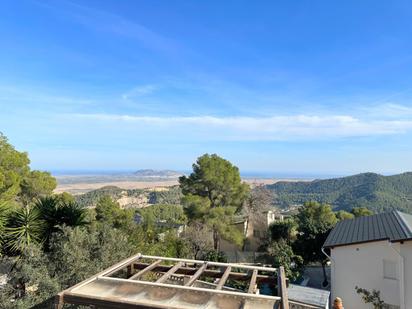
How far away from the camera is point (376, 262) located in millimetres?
12945

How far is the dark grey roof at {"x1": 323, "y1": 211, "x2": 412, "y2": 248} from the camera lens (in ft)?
40.5

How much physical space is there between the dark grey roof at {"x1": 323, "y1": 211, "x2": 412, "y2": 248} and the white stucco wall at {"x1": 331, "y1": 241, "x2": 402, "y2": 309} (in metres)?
0.31

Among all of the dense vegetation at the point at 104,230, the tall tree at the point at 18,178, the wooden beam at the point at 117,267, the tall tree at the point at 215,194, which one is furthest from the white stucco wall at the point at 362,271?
the tall tree at the point at 18,178

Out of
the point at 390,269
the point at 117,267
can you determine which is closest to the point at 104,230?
the point at 117,267

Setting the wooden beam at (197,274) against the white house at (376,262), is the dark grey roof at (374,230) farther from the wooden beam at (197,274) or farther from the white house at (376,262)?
the wooden beam at (197,274)

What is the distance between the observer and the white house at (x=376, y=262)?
1182cm

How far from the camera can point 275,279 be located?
641cm

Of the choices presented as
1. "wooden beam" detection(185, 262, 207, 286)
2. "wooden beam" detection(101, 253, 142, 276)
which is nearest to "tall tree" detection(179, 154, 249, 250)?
"wooden beam" detection(101, 253, 142, 276)

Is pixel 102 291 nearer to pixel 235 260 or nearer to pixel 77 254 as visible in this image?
pixel 77 254

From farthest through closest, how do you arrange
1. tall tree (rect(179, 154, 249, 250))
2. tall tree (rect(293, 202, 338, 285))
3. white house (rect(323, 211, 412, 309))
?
tall tree (rect(179, 154, 249, 250)) → tall tree (rect(293, 202, 338, 285)) → white house (rect(323, 211, 412, 309))

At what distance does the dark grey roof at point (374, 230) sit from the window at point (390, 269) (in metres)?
1.03

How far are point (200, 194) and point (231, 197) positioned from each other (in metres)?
2.29

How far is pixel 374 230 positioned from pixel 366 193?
5382 cm

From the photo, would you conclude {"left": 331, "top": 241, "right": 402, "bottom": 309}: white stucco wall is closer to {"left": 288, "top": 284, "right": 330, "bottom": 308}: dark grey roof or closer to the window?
the window
